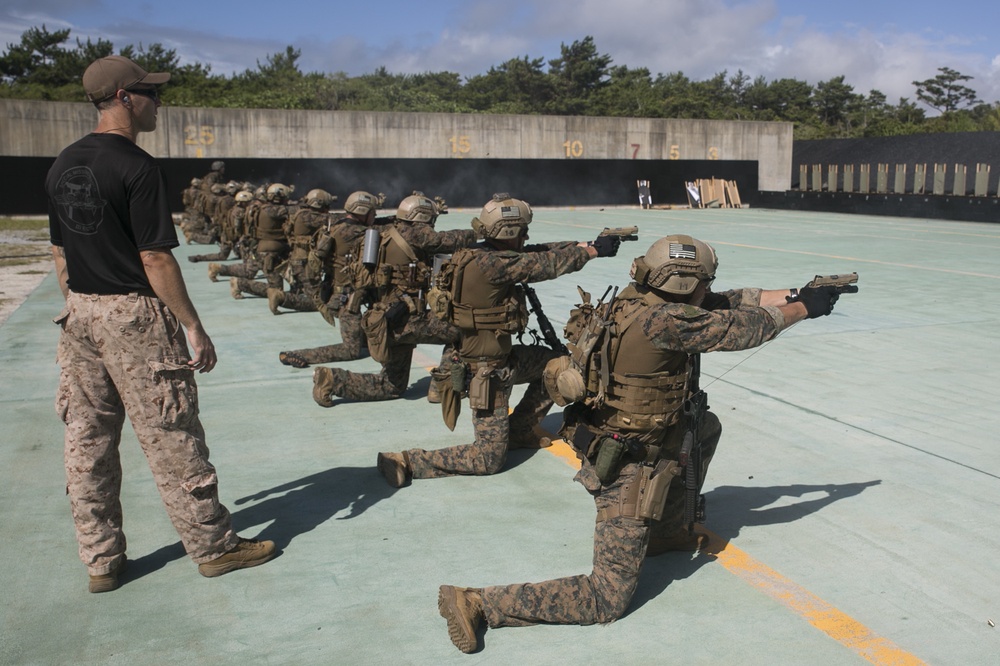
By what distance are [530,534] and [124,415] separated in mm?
2086

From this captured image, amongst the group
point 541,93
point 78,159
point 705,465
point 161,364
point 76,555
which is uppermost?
point 541,93

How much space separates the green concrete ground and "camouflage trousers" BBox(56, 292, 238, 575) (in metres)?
0.29

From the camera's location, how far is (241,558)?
14.7 ft

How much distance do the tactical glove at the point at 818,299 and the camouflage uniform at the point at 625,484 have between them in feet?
0.74

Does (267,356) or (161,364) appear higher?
(161,364)

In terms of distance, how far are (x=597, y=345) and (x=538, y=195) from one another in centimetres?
3179

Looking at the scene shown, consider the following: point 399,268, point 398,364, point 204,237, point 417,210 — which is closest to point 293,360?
point 398,364

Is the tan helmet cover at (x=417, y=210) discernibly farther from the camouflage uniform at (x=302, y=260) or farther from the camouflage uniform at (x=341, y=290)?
the camouflage uniform at (x=302, y=260)

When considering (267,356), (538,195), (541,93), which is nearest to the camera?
(267,356)

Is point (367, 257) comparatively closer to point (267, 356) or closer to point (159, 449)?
point (267, 356)

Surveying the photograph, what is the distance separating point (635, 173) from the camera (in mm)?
36625

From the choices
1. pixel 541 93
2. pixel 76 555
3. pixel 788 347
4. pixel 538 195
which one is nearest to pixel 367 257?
pixel 76 555

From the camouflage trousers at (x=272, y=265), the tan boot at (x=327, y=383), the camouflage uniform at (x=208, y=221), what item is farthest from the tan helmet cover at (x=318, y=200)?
the camouflage uniform at (x=208, y=221)

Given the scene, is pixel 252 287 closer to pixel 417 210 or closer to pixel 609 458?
pixel 417 210
